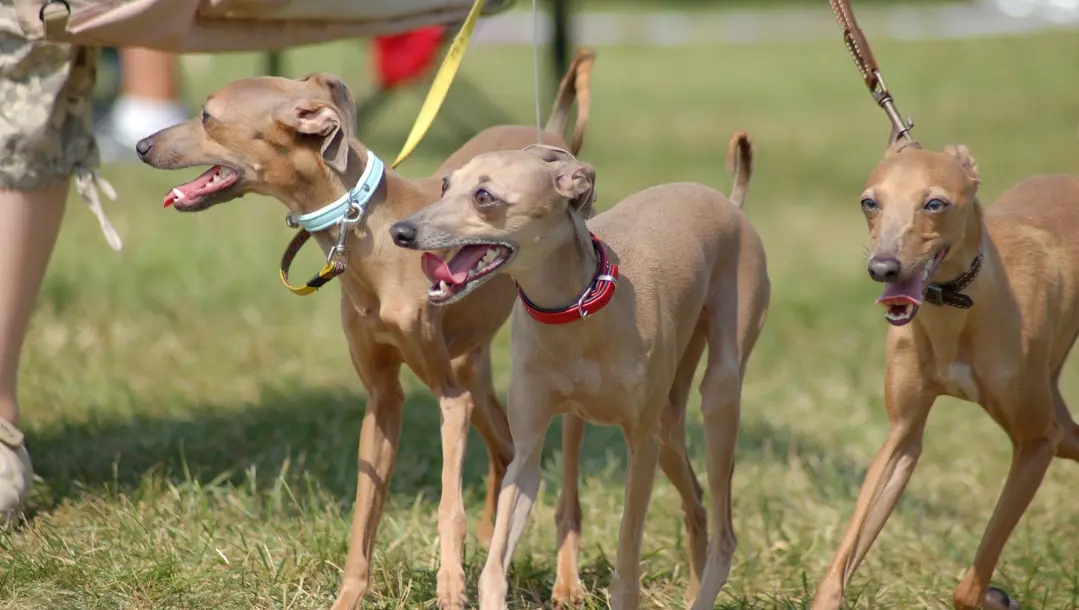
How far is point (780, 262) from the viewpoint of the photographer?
10086mm

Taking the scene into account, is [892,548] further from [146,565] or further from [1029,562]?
[146,565]

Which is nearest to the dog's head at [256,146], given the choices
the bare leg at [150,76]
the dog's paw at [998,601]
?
the dog's paw at [998,601]

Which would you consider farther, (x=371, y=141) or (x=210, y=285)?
(x=371, y=141)

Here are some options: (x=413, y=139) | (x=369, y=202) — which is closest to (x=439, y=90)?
(x=413, y=139)

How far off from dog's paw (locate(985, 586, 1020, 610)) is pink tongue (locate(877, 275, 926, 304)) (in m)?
1.22

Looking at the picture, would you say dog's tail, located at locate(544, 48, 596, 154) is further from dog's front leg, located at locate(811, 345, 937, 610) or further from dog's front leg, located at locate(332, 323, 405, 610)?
dog's front leg, located at locate(811, 345, 937, 610)

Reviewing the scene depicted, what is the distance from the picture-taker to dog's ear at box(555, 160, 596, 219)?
3.67m

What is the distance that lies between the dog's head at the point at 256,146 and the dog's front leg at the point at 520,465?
2.73ft

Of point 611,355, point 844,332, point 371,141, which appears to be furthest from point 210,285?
point 371,141

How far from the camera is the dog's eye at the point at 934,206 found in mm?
3736

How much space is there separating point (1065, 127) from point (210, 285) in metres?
10.9

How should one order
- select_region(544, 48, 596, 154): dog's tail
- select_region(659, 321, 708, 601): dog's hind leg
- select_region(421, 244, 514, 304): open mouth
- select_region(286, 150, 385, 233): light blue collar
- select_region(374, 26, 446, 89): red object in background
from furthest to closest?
select_region(374, 26, 446, 89): red object in background
select_region(544, 48, 596, 154): dog's tail
select_region(659, 321, 708, 601): dog's hind leg
select_region(286, 150, 385, 233): light blue collar
select_region(421, 244, 514, 304): open mouth

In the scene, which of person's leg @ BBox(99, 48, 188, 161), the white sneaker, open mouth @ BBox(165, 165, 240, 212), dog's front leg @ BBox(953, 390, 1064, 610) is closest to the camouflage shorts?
the white sneaker

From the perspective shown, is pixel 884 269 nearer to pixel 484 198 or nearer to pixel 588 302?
pixel 588 302
